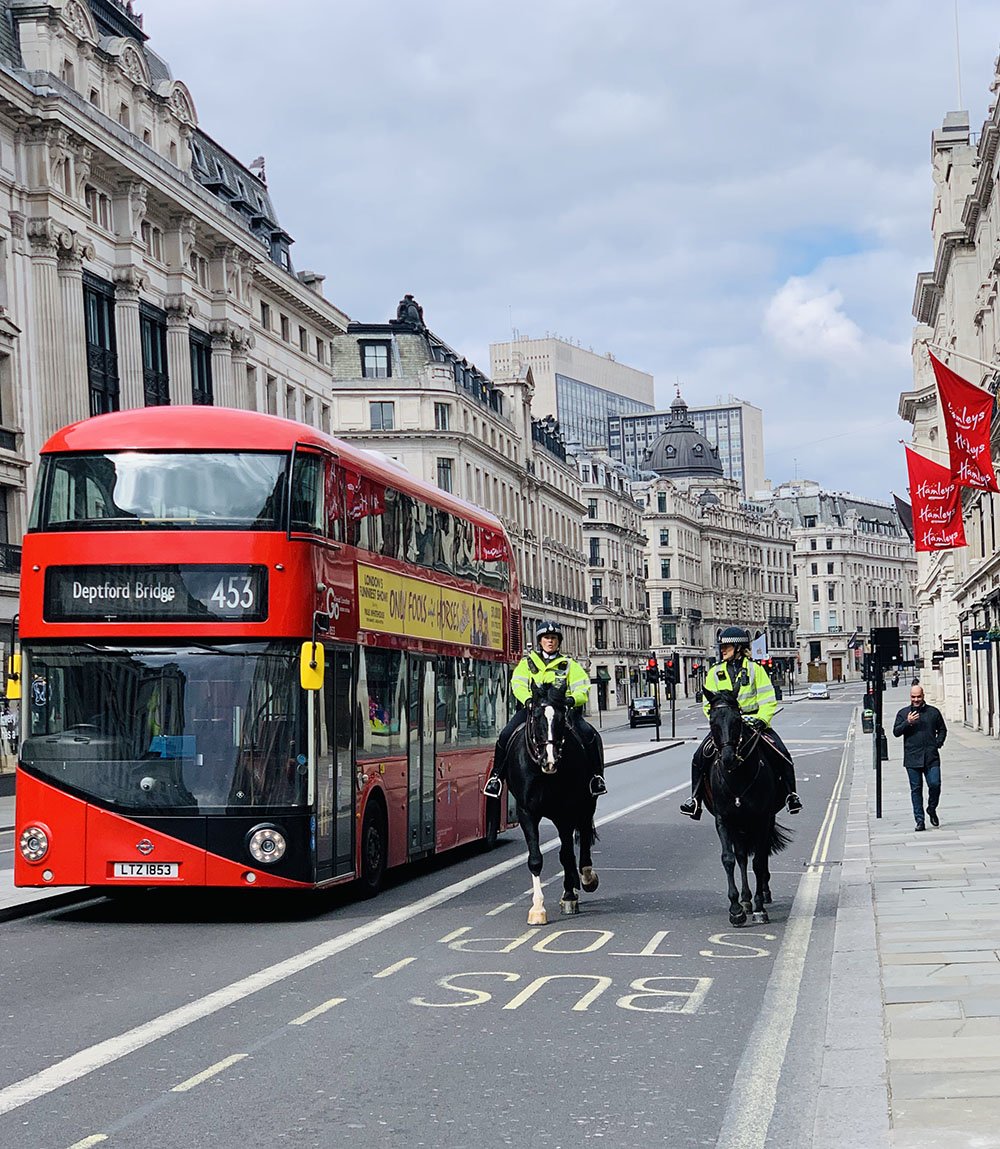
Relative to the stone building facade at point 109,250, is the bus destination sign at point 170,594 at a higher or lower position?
lower

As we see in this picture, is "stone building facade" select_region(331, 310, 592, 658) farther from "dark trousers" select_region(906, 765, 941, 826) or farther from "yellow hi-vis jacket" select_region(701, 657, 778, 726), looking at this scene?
"yellow hi-vis jacket" select_region(701, 657, 778, 726)

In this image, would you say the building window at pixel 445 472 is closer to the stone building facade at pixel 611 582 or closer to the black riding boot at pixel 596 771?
the stone building facade at pixel 611 582

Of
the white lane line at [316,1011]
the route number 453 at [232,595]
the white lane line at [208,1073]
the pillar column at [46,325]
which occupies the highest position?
the pillar column at [46,325]

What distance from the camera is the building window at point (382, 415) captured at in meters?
87.1

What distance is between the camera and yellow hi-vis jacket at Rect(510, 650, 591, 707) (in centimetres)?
1343

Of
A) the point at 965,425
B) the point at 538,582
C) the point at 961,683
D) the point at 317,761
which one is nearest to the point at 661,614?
the point at 538,582

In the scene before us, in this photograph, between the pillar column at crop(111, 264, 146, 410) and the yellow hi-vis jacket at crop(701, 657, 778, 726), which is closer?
the yellow hi-vis jacket at crop(701, 657, 778, 726)

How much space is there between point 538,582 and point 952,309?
50.9 metres

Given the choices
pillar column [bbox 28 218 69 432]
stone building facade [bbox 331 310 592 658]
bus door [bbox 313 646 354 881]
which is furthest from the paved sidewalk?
stone building facade [bbox 331 310 592 658]

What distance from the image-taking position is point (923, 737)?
2150 centimetres

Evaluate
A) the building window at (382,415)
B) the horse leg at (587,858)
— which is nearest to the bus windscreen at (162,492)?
the horse leg at (587,858)

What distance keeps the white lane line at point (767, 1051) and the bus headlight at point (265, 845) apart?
13.1ft

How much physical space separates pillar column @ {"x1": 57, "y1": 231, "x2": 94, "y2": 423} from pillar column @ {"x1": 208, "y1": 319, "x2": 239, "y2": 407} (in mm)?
10590

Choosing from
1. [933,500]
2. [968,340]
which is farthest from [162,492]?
[968,340]
